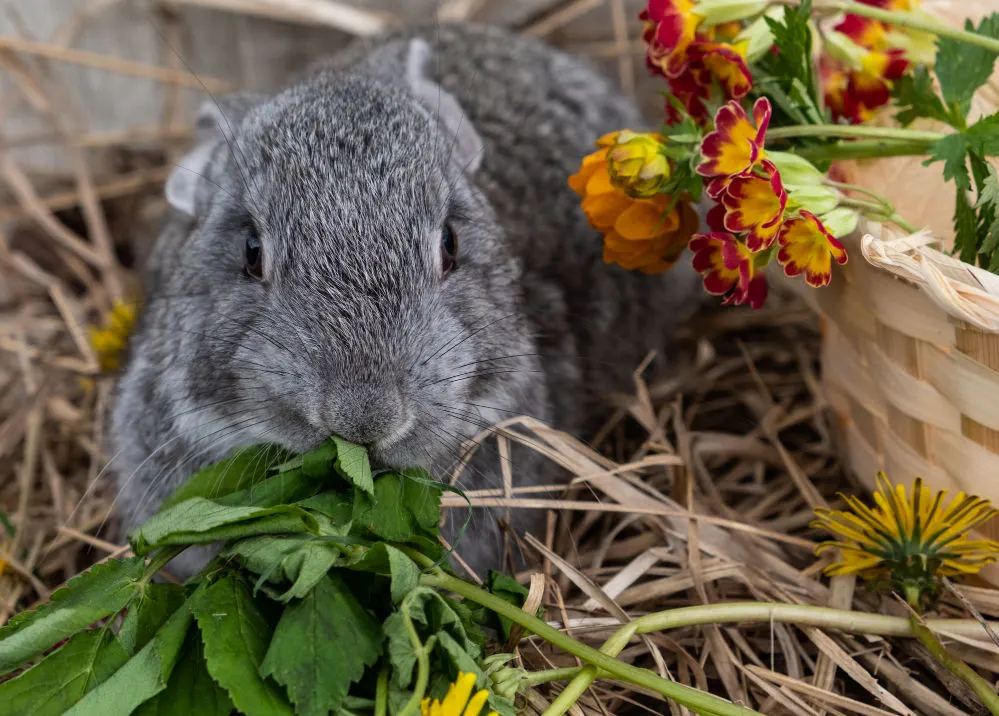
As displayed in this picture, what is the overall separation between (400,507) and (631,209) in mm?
977

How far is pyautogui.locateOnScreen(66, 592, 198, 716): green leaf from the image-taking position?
5.67 feet

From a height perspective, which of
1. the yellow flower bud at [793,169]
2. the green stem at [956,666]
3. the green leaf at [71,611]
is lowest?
the green stem at [956,666]

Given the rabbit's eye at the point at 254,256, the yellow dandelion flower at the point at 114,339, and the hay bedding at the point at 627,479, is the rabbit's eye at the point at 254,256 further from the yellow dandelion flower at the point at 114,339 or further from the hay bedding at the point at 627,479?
the yellow dandelion flower at the point at 114,339

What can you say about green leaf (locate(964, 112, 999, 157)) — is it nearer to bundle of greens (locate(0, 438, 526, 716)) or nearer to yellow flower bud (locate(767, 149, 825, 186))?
yellow flower bud (locate(767, 149, 825, 186))

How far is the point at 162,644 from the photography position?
5.86ft

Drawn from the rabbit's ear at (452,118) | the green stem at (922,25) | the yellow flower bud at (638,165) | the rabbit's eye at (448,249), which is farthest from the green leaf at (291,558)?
the green stem at (922,25)

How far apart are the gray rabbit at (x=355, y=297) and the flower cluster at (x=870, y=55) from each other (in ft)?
3.35

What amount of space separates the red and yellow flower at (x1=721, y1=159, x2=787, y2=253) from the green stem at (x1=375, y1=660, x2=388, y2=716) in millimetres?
1147

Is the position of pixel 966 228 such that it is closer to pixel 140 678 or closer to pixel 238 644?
pixel 238 644

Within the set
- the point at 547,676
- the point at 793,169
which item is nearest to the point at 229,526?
the point at 547,676

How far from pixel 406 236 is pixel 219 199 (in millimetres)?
616

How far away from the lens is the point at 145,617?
1872 mm

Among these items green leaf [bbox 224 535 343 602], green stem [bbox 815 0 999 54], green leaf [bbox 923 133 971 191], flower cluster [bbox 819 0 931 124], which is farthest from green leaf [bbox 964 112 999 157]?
green leaf [bbox 224 535 343 602]

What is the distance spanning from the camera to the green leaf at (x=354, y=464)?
191 centimetres
